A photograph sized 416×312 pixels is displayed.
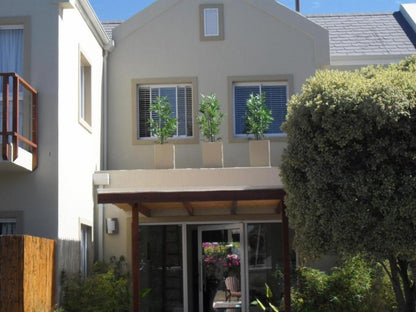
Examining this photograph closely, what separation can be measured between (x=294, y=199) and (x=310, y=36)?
6.97 meters

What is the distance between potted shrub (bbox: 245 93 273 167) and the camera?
15.0 m

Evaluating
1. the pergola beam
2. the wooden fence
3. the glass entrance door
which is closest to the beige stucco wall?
the pergola beam

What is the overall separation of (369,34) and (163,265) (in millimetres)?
8312

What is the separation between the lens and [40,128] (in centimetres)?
1206

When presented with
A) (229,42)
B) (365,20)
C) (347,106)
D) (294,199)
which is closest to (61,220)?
(294,199)

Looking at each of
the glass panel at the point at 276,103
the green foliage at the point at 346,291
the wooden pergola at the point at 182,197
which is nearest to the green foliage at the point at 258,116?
the glass panel at the point at 276,103

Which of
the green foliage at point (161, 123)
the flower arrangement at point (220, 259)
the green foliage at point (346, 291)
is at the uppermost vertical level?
the green foliage at point (161, 123)

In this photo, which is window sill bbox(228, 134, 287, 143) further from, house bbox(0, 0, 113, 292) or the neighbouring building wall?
the neighbouring building wall

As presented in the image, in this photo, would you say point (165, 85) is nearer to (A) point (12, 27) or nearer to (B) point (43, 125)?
(A) point (12, 27)

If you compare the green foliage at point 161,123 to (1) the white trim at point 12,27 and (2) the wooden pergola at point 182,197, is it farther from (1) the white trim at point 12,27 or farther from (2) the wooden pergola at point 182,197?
(1) the white trim at point 12,27

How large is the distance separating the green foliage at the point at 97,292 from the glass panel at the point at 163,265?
4.82 feet

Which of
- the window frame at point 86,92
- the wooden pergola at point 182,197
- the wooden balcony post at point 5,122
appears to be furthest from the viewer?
the window frame at point 86,92

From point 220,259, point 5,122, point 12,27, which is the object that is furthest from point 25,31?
point 220,259

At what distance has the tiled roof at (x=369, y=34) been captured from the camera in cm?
1716
